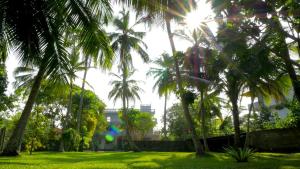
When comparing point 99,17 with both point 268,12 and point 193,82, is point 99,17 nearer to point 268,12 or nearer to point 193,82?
point 268,12

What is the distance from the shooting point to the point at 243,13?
11.2 m

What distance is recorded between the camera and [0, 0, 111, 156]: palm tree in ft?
27.0

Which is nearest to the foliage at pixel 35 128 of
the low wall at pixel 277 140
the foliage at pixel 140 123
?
the low wall at pixel 277 140

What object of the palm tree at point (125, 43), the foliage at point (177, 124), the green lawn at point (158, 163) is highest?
the palm tree at point (125, 43)

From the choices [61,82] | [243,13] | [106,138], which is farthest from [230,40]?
[106,138]

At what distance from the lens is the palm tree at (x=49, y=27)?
27.0 ft

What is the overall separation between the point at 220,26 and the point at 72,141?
70.4 feet

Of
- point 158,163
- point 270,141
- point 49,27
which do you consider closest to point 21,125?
point 158,163

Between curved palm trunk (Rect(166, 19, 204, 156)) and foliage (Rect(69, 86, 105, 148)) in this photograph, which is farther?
foliage (Rect(69, 86, 105, 148))

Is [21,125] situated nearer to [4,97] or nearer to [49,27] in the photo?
[49,27]

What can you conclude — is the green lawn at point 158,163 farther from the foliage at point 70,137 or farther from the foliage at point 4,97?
the foliage at point 70,137

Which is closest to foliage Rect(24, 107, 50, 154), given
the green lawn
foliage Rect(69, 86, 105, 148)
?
the green lawn

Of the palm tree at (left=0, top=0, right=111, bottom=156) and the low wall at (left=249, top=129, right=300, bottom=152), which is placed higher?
the palm tree at (left=0, top=0, right=111, bottom=156)

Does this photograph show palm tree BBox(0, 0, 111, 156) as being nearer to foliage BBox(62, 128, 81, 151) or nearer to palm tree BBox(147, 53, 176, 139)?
palm tree BBox(147, 53, 176, 139)
